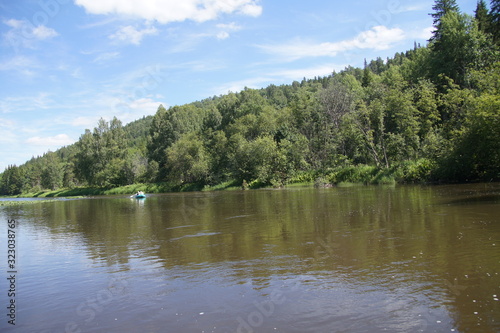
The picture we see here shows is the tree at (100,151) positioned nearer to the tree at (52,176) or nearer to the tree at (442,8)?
the tree at (52,176)

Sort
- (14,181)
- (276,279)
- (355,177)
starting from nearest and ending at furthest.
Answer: (276,279) → (355,177) → (14,181)

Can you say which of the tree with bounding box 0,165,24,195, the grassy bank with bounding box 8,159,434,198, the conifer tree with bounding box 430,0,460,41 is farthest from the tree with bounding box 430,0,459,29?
the tree with bounding box 0,165,24,195

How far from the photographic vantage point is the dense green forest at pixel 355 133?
3684cm

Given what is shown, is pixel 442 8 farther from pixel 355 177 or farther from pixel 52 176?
pixel 52 176

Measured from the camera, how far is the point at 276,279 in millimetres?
9461

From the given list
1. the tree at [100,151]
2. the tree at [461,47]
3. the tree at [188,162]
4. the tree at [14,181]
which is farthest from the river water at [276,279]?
the tree at [14,181]

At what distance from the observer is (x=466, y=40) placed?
174 feet

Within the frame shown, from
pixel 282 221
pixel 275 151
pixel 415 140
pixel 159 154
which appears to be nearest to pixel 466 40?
pixel 415 140

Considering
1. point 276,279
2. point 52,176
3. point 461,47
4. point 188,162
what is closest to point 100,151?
point 188,162

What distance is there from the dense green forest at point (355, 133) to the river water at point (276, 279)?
Result: 21.5 metres

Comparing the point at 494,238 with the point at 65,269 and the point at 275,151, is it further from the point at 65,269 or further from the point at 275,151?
the point at 275,151

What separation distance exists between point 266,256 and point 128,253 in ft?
19.2

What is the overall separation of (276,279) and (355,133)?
47.0 metres

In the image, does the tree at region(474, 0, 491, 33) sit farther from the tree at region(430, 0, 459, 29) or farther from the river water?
the river water
